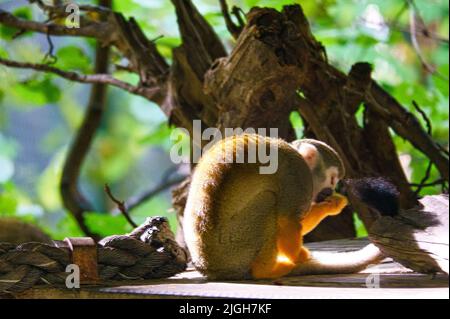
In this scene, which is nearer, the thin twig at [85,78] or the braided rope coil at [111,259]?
the braided rope coil at [111,259]

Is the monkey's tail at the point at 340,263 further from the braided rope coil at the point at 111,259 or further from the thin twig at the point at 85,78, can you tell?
the thin twig at the point at 85,78

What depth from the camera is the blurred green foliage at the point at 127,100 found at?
3039 millimetres

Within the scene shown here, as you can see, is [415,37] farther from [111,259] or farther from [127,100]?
[127,100]

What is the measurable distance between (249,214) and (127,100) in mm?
4195

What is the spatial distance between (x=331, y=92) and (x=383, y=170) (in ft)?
→ 1.09

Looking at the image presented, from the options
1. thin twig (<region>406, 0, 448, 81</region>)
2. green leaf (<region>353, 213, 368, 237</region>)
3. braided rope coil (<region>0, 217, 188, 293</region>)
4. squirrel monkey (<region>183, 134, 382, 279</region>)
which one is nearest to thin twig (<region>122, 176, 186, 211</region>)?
thin twig (<region>406, 0, 448, 81</region>)

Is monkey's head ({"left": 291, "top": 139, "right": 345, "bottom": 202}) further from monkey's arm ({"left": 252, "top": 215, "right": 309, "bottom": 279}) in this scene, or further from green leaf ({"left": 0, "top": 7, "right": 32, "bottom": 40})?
green leaf ({"left": 0, "top": 7, "right": 32, "bottom": 40})

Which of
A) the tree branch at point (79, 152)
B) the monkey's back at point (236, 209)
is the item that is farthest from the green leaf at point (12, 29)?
the monkey's back at point (236, 209)

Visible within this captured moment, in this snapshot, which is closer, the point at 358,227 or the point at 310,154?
the point at 310,154

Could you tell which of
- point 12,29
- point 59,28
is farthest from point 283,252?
point 12,29

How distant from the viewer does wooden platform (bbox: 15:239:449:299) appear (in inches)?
Answer: 49.1

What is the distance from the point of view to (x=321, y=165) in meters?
1.71

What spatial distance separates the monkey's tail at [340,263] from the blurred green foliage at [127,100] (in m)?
0.81
